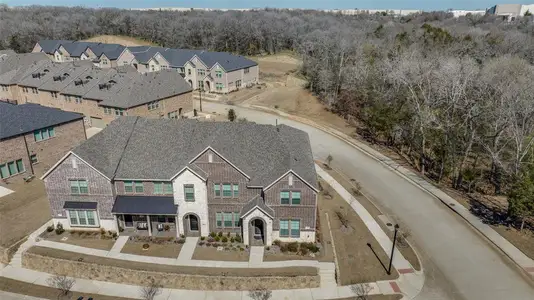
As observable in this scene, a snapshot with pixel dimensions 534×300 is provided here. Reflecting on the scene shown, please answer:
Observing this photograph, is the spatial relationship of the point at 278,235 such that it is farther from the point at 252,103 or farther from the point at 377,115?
the point at 252,103

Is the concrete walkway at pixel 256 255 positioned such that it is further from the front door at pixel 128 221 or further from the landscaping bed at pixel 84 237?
the landscaping bed at pixel 84 237

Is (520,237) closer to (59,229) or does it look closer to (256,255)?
(256,255)

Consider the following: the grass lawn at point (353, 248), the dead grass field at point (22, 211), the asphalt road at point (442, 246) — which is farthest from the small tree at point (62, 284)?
the asphalt road at point (442, 246)

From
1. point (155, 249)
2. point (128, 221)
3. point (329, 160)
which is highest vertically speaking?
point (329, 160)

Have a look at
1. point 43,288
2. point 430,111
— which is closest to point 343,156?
point 430,111

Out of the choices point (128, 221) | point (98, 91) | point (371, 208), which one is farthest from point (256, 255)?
point (98, 91)

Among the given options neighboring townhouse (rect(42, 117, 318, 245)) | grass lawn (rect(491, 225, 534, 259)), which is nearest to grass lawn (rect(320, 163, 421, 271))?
neighboring townhouse (rect(42, 117, 318, 245))

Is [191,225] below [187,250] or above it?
above
